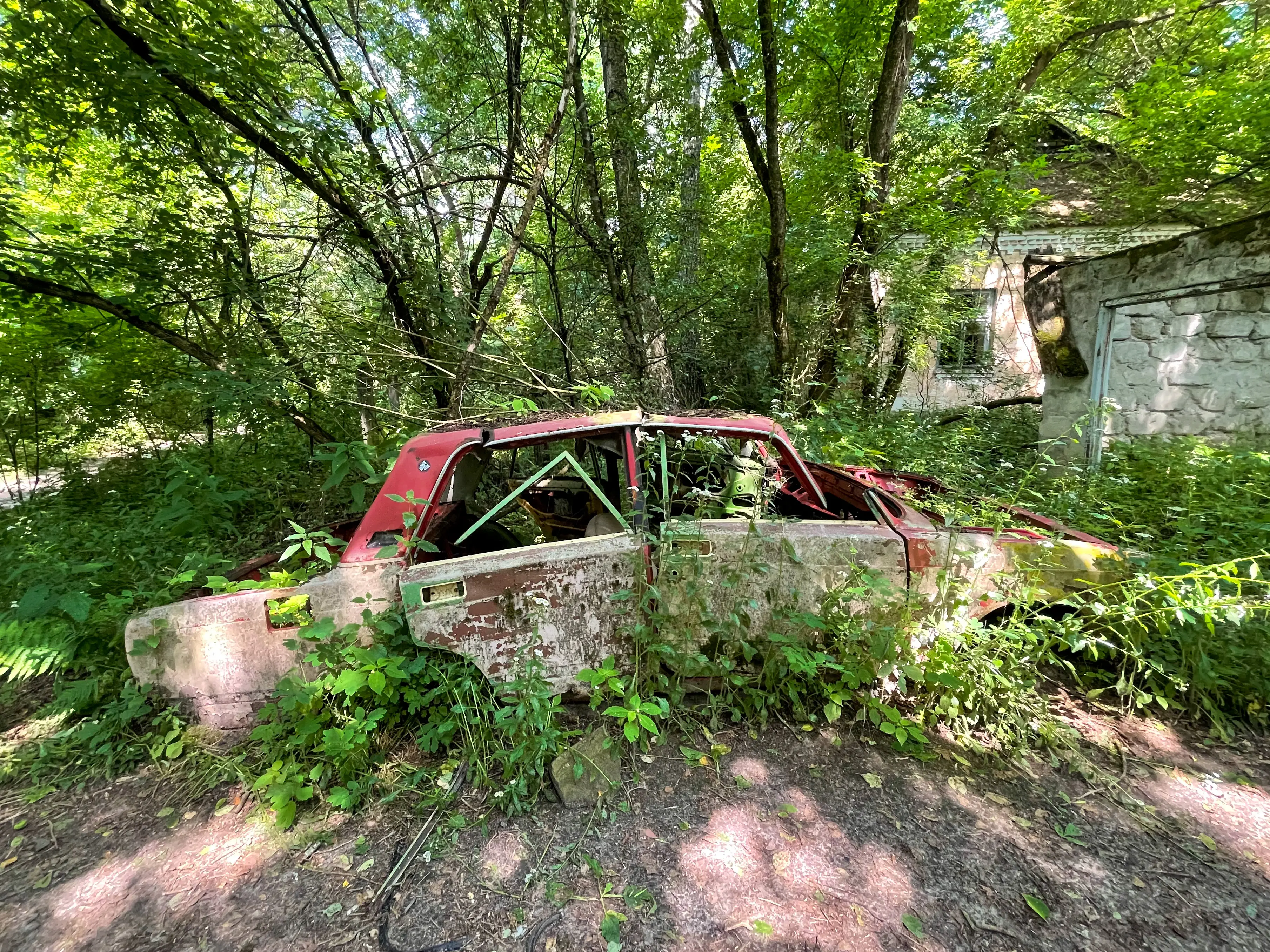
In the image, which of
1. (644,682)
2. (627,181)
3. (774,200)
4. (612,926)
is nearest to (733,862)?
(612,926)

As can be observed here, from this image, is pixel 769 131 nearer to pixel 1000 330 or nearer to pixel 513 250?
pixel 513 250

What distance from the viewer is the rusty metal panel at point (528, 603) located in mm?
2404

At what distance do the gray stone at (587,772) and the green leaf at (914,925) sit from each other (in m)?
1.14

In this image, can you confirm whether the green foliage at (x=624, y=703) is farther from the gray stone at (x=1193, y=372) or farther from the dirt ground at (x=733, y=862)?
the gray stone at (x=1193, y=372)

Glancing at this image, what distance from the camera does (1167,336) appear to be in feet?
15.4

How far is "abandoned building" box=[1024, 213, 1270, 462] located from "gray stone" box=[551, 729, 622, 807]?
165 inches

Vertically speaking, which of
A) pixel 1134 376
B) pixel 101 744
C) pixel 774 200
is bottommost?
pixel 101 744

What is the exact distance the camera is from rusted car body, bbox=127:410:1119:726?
241 cm

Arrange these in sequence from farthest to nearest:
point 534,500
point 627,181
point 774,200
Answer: point 774,200, point 627,181, point 534,500

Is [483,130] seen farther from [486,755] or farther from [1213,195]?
[1213,195]

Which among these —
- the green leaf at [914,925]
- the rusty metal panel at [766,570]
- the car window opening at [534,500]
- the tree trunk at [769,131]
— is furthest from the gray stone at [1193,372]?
the green leaf at [914,925]

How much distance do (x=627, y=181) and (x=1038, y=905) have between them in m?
6.52

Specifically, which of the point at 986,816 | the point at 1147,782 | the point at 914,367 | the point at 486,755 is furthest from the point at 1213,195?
the point at 486,755

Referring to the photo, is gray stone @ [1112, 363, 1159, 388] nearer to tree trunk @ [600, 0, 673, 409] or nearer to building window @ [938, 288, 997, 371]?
building window @ [938, 288, 997, 371]
